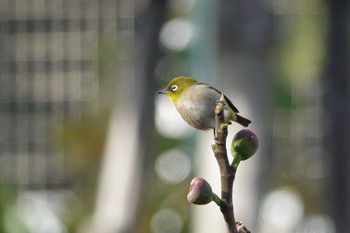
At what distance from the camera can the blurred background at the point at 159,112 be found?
4.68 metres

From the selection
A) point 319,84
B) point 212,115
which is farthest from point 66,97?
point 212,115

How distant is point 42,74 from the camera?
28.1 feet

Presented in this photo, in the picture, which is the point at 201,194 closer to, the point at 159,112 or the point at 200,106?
the point at 200,106

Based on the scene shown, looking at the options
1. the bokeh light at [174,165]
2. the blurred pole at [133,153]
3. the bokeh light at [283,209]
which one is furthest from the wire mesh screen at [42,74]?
the blurred pole at [133,153]

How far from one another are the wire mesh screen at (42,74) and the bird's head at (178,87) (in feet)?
21.2

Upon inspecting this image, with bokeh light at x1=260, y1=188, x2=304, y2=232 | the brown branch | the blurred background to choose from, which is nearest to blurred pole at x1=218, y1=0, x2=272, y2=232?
the blurred background

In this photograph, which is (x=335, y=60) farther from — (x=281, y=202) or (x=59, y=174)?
(x=59, y=174)

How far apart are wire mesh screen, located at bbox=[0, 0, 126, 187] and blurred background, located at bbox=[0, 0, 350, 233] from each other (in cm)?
1

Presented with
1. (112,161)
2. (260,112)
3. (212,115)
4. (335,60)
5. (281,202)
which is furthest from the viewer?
(281,202)

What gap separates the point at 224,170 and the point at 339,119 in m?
4.00

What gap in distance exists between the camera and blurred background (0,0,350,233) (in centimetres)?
468

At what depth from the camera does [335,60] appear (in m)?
5.42

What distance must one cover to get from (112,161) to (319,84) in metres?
3.67

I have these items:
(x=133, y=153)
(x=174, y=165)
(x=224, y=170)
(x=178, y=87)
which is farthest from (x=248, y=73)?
(x=224, y=170)
